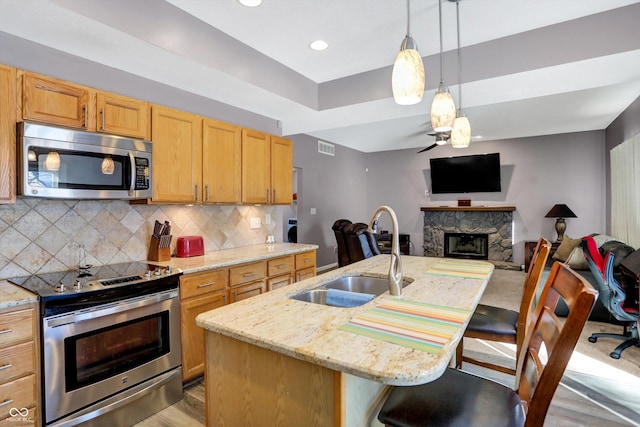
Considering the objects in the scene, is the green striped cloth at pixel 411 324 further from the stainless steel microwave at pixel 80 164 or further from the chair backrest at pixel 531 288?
the stainless steel microwave at pixel 80 164

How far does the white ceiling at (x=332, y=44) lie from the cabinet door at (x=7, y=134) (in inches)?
13.8

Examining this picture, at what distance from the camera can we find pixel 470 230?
7.34m

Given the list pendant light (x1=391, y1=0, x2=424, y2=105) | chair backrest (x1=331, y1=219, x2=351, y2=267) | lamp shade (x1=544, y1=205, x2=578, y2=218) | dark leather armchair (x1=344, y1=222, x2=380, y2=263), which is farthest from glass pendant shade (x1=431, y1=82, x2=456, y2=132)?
lamp shade (x1=544, y1=205, x2=578, y2=218)

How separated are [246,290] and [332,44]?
228cm

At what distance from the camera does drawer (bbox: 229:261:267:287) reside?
2.76 metres

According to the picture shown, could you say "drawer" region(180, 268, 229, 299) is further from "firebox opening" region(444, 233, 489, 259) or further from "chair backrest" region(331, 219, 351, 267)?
"firebox opening" region(444, 233, 489, 259)

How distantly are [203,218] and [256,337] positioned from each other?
93.9 inches

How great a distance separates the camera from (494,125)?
5.74m

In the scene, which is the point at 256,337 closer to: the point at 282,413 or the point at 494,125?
the point at 282,413

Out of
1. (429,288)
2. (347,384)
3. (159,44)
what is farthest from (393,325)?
(159,44)

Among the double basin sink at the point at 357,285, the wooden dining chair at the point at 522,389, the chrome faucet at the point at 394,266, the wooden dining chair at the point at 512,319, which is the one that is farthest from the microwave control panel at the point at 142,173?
the wooden dining chair at the point at 512,319

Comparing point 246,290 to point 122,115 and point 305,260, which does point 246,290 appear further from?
point 122,115

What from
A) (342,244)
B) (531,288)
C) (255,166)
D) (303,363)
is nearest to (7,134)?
(255,166)

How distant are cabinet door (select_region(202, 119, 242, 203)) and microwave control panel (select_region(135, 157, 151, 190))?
1.74 ft
